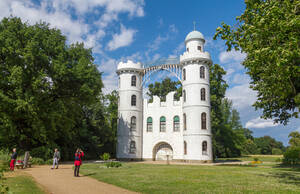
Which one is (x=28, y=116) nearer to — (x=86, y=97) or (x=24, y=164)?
(x=24, y=164)

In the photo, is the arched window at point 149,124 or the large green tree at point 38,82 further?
the arched window at point 149,124

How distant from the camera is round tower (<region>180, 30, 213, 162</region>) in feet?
→ 104

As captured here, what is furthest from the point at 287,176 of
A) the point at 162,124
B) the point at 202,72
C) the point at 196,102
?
the point at 162,124

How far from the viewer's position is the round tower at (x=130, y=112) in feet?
118

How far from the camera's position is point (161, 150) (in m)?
36.3

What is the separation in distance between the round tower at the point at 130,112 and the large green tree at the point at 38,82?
9411 millimetres

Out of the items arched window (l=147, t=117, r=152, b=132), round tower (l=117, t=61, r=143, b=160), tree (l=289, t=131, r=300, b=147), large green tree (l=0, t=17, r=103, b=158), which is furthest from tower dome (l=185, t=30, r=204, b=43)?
tree (l=289, t=131, r=300, b=147)

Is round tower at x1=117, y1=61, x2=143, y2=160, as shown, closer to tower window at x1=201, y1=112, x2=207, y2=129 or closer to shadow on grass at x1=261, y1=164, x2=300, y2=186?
tower window at x1=201, y1=112, x2=207, y2=129

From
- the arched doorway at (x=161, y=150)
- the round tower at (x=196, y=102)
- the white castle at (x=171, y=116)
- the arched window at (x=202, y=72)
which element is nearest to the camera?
the round tower at (x=196, y=102)

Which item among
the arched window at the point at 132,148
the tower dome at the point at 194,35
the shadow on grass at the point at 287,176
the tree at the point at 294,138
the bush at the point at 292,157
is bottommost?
the shadow on grass at the point at 287,176

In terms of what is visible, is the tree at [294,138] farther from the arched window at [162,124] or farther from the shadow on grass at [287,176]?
the shadow on grass at [287,176]

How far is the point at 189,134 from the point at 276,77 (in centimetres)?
2103

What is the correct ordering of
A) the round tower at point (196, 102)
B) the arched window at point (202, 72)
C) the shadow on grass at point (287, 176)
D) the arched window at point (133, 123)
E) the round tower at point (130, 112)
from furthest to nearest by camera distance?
the arched window at point (133, 123)
the round tower at point (130, 112)
the arched window at point (202, 72)
the round tower at point (196, 102)
the shadow on grass at point (287, 176)

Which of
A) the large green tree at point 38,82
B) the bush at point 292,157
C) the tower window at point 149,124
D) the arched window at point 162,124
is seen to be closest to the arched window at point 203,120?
the arched window at point 162,124
